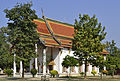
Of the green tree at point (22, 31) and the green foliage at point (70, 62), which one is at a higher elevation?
the green tree at point (22, 31)

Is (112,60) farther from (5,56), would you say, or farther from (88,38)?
(5,56)

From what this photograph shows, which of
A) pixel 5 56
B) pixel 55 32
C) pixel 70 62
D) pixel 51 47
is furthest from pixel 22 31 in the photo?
pixel 5 56

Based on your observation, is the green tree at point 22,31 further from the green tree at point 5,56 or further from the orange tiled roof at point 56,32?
the green tree at point 5,56

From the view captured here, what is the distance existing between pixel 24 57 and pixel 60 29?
63.5 ft

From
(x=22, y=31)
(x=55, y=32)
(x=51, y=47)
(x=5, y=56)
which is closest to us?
(x=22, y=31)

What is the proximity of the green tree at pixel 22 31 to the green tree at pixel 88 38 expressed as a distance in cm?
620

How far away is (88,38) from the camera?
95.7ft

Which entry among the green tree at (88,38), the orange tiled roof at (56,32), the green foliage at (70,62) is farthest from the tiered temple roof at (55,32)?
the green tree at (88,38)

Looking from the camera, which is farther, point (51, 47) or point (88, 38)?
point (51, 47)

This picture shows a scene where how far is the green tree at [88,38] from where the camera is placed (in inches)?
1126

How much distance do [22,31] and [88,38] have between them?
30.1 ft

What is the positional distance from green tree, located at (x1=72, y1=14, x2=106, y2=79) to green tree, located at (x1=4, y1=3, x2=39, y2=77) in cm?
620

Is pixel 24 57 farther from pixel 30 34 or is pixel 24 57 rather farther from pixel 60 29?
pixel 60 29

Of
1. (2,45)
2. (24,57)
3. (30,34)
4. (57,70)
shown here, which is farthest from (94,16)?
(2,45)
